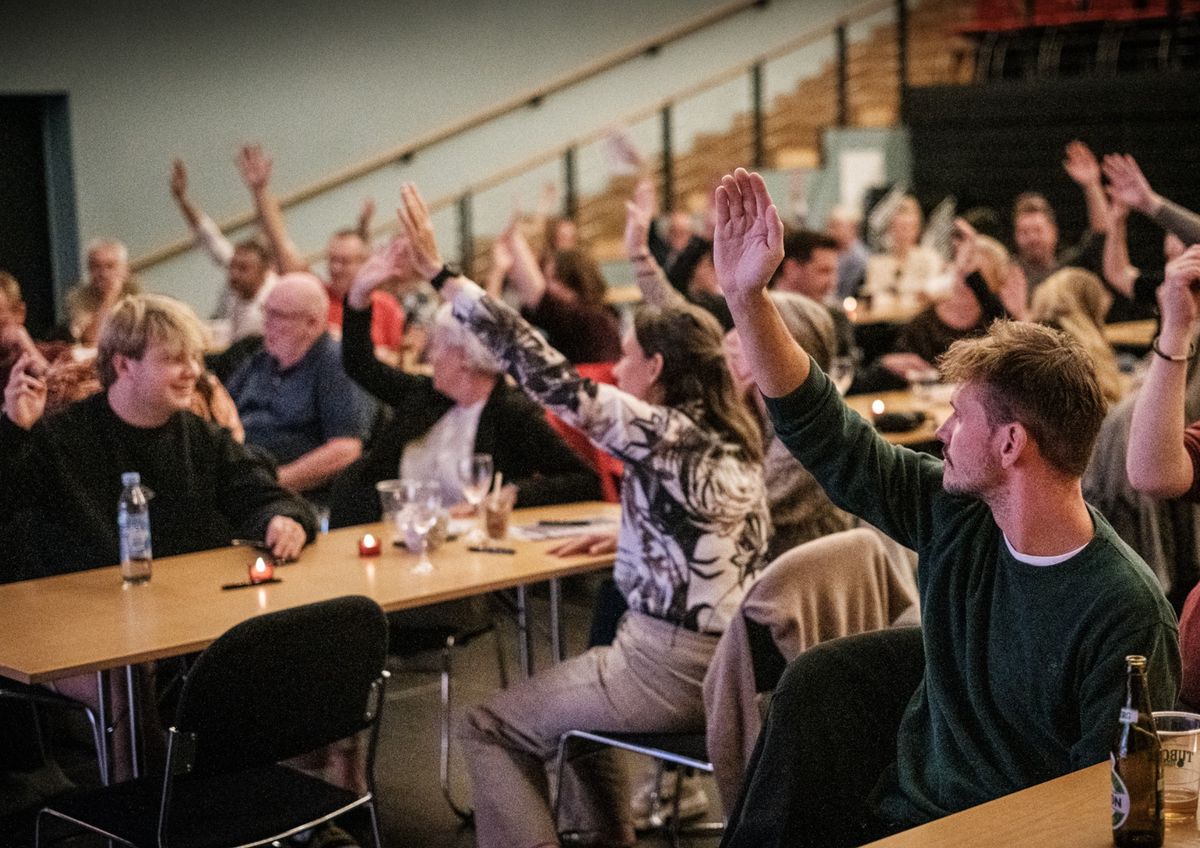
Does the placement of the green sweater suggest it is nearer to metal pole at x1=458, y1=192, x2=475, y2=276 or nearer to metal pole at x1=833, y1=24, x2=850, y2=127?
metal pole at x1=458, y1=192, x2=475, y2=276

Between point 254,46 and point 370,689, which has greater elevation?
point 254,46

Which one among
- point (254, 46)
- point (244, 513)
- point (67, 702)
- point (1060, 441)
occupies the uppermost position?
point (254, 46)

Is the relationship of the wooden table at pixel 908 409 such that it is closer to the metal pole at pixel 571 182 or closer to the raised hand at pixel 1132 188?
the raised hand at pixel 1132 188

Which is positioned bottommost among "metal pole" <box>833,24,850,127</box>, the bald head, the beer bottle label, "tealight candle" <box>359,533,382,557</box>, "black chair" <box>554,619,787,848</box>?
"black chair" <box>554,619,787,848</box>

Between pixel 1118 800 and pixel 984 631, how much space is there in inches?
16.2

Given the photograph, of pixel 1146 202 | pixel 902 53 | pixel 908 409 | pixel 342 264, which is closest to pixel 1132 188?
pixel 1146 202

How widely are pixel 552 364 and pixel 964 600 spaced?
1346mm

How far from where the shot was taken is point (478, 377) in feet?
14.9

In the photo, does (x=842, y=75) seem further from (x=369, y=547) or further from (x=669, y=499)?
(x=669, y=499)

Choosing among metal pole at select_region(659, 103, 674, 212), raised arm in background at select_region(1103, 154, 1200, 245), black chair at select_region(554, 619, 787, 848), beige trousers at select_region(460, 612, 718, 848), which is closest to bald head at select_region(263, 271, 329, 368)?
black chair at select_region(554, 619, 787, 848)

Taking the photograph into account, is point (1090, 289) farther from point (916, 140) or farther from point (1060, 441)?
point (916, 140)

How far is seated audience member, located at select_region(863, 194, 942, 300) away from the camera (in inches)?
390

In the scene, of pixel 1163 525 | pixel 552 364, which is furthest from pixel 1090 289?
pixel 552 364

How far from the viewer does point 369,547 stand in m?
3.78
